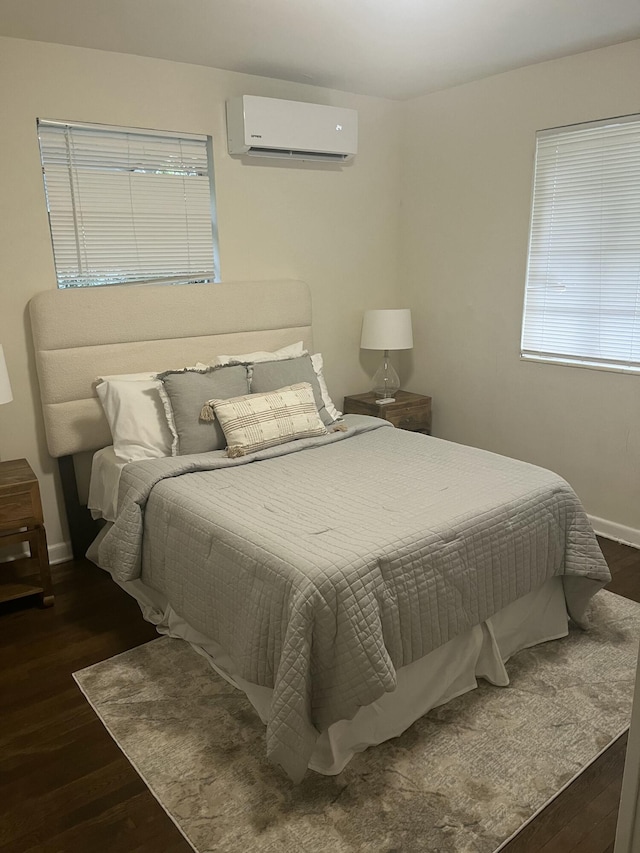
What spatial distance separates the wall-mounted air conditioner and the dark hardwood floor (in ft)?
8.51

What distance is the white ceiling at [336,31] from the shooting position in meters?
2.60

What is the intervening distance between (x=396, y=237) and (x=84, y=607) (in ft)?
10.3

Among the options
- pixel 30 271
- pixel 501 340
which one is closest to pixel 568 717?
pixel 501 340

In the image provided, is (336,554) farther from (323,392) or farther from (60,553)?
(60,553)

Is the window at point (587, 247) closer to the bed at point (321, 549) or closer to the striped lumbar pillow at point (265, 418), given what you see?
the bed at point (321, 549)

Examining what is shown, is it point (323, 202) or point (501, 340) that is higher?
point (323, 202)

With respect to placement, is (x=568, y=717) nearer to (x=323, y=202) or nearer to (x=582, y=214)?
(x=582, y=214)

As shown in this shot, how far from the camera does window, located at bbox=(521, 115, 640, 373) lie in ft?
10.8

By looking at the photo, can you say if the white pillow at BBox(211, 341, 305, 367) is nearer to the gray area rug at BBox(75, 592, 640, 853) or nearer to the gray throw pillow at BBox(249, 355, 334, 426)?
the gray throw pillow at BBox(249, 355, 334, 426)

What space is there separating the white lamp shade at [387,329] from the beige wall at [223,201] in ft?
0.80

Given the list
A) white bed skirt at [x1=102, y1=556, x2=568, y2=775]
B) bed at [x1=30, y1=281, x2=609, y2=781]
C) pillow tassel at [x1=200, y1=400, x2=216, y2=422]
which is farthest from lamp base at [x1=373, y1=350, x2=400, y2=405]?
white bed skirt at [x1=102, y1=556, x2=568, y2=775]

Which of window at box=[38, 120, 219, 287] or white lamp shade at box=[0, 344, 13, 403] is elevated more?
window at box=[38, 120, 219, 287]

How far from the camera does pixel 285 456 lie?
119 inches

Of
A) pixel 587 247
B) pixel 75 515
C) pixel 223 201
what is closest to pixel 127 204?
pixel 223 201
